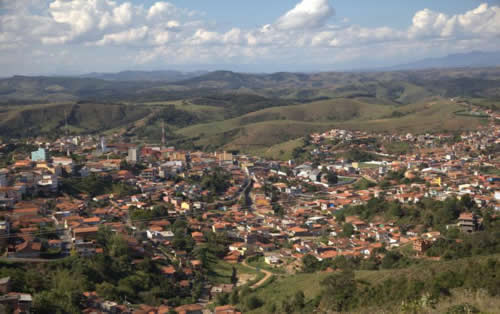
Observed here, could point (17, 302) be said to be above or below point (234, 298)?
above

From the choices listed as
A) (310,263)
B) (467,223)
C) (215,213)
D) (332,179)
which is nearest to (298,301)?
(310,263)

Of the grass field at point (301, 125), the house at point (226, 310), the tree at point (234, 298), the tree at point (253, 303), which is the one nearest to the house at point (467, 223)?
the tree at point (253, 303)

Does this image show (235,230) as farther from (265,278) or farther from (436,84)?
(436,84)

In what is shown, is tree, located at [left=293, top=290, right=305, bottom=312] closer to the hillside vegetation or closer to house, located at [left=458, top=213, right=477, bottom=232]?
house, located at [left=458, top=213, right=477, bottom=232]

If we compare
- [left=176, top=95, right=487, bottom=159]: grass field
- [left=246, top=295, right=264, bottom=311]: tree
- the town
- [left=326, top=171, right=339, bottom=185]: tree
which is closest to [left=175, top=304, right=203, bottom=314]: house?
the town

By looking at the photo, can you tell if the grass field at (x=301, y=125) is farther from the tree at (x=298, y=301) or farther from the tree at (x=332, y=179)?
the tree at (x=298, y=301)

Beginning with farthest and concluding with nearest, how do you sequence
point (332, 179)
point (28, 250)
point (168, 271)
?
point (332, 179)
point (168, 271)
point (28, 250)

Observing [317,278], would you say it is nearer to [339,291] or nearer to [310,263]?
[310,263]
